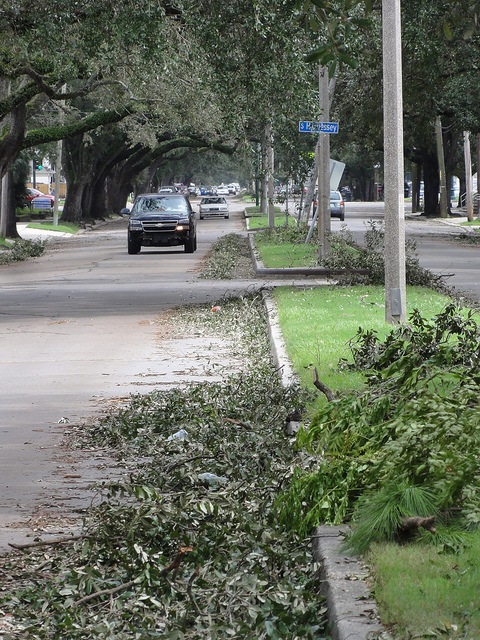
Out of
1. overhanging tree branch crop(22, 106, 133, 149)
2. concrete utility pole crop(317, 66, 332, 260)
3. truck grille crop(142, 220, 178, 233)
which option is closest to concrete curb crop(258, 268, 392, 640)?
concrete utility pole crop(317, 66, 332, 260)

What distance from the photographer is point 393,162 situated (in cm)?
1205

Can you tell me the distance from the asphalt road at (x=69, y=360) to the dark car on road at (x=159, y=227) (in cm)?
464

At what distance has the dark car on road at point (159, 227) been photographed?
31.7 metres

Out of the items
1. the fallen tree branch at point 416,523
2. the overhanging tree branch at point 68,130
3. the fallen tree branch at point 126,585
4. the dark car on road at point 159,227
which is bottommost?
the fallen tree branch at point 126,585

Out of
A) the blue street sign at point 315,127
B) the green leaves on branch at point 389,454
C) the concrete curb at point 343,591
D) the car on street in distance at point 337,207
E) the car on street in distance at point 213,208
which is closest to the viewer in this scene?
the concrete curb at point 343,591

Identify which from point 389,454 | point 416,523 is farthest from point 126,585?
point 389,454

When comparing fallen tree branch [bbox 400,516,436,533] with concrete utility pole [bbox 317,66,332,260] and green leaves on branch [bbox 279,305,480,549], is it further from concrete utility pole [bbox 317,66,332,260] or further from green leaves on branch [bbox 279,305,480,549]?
concrete utility pole [bbox 317,66,332,260]

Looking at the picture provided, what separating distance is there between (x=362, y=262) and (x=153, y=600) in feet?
51.9

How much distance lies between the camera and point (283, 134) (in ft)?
57.0

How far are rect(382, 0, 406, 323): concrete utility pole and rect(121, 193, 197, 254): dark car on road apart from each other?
65.2 feet

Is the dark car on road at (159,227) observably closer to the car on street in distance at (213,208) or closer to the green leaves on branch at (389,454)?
the green leaves on branch at (389,454)

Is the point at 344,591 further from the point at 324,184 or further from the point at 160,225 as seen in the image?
the point at 160,225

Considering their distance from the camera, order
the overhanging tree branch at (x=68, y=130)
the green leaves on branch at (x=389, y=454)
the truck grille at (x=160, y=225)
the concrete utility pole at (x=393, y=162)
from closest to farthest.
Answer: the green leaves on branch at (x=389, y=454) → the concrete utility pole at (x=393, y=162) → the truck grille at (x=160, y=225) → the overhanging tree branch at (x=68, y=130)

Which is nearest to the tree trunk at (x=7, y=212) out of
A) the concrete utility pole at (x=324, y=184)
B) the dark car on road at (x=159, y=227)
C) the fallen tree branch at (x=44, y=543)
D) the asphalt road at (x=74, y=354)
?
the dark car on road at (x=159, y=227)
